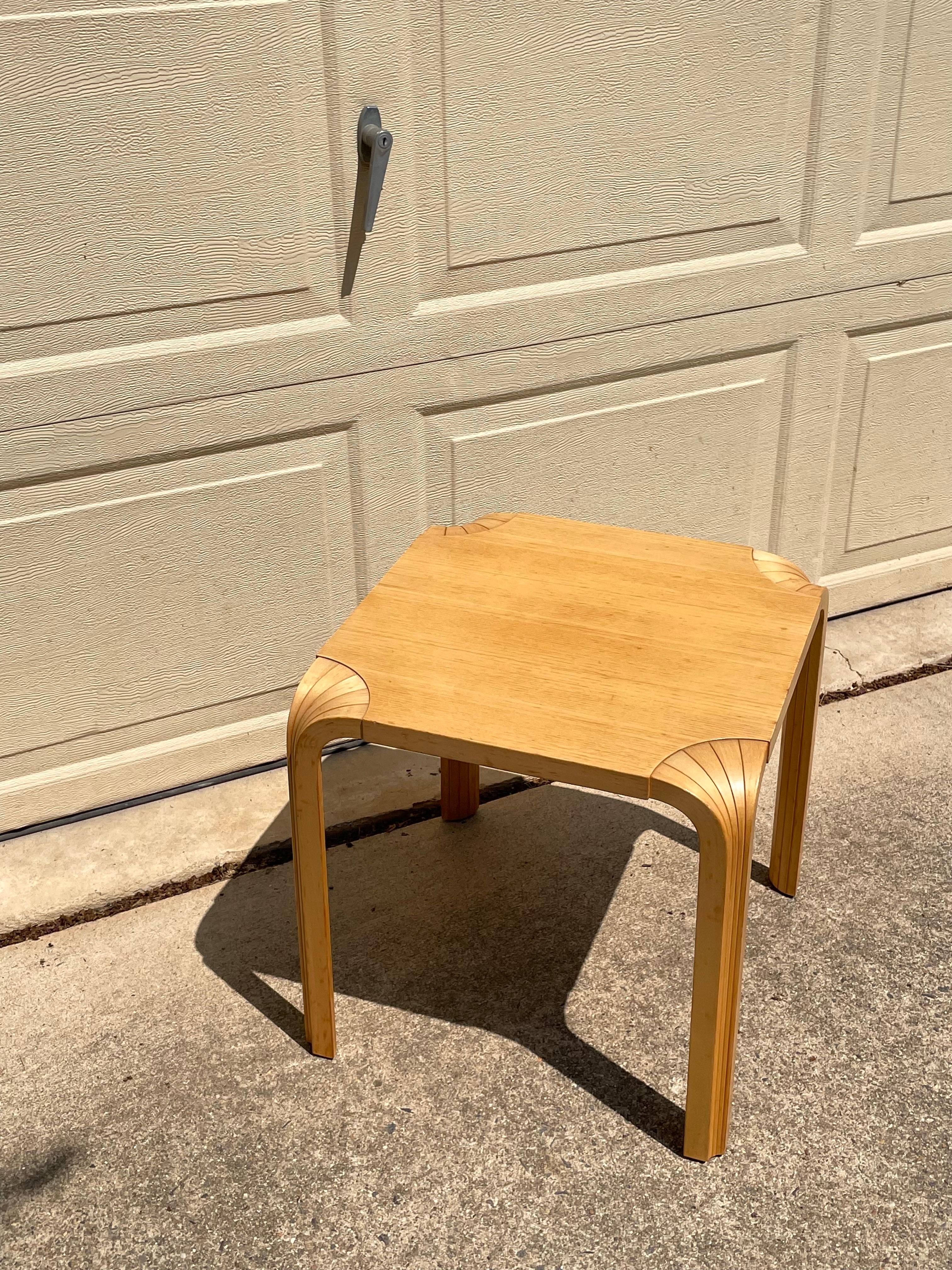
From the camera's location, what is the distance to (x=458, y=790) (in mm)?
2633

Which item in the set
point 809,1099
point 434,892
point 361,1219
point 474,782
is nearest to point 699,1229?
point 809,1099

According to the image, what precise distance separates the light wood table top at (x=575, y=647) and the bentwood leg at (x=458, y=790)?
0.55 meters

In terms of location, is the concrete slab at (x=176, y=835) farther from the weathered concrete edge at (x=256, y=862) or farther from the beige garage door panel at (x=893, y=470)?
the beige garage door panel at (x=893, y=470)

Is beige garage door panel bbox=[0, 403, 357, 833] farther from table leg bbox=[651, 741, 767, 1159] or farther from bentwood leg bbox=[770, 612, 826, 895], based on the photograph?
table leg bbox=[651, 741, 767, 1159]

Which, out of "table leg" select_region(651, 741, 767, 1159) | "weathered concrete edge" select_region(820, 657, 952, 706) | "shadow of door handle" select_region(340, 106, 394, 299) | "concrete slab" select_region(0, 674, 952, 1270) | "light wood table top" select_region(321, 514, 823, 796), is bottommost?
"concrete slab" select_region(0, 674, 952, 1270)

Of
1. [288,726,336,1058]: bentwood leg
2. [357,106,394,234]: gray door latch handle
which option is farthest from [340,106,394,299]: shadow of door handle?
[288,726,336,1058]: bentwood leg

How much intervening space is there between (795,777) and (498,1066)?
78 centimetres

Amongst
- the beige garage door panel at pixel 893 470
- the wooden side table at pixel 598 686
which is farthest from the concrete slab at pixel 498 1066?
the beige garage door panel at pixel 893 470

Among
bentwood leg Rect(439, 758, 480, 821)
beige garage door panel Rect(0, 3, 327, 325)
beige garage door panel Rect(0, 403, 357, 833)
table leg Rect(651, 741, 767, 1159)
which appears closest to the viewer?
table leg Rect(651, 741, 767, 1159)

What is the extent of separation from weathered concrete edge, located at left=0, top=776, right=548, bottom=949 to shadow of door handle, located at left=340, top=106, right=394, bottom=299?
109 cm

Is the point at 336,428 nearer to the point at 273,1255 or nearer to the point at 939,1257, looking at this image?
the point at 273,1255

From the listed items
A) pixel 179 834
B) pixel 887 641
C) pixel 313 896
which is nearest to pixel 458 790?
pixel 179 834

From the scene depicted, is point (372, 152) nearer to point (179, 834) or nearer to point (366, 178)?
point (366, 178)

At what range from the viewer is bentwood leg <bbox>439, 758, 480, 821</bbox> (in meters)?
2.59
